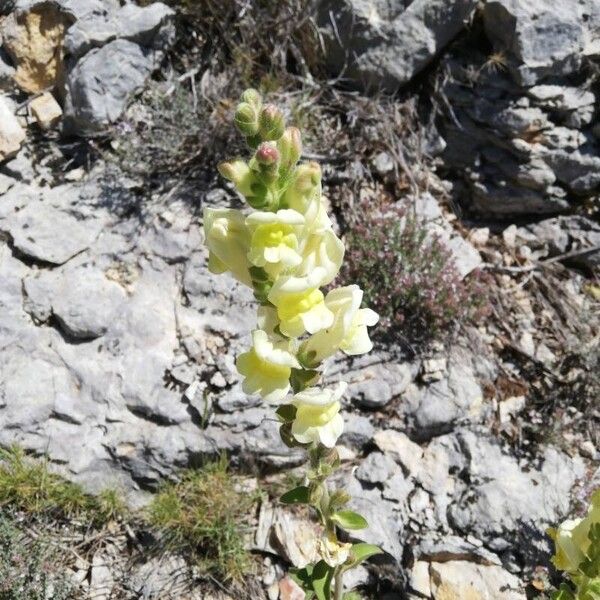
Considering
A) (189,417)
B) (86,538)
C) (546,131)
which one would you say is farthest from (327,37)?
(86,538)

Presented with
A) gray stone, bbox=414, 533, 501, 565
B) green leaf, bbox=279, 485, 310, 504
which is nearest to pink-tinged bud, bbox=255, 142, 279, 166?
green leaf, bbox=279, 485, 310, 504

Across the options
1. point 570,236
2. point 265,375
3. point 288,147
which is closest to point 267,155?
point 288,147

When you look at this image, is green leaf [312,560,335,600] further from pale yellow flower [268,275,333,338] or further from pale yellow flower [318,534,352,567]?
pale yellow flower [268,275,333,338]

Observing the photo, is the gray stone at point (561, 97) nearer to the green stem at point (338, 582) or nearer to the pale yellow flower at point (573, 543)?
the pale yellow flower at point (573, 543)

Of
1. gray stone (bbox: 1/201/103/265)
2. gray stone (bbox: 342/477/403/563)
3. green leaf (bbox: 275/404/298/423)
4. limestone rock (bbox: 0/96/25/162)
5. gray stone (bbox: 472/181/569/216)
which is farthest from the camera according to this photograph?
gray stone (bbox: 472/181/569/216)

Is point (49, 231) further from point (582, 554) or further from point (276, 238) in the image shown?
point (582, 554)

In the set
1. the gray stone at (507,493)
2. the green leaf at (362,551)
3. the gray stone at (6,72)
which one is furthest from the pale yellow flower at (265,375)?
the gray stone at (6,72)
